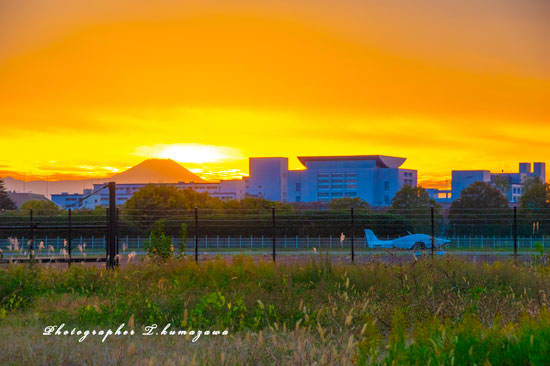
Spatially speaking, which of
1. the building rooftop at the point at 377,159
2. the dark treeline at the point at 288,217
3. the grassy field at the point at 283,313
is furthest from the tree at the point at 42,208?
the building rooftop at the point at 377,159

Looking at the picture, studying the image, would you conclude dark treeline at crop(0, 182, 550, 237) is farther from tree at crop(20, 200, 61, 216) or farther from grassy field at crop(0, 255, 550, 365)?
grassy field at crop(0, 255, 550, 365)

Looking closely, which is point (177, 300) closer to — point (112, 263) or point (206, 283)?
point (206, 283)

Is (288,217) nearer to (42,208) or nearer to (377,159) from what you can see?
(42,208)

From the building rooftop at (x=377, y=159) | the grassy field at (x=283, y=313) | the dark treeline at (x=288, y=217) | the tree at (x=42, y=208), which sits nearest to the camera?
the grassy field at (x=283, y=313)

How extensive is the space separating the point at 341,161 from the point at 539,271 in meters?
124

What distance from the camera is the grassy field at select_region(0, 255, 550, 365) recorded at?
5.09 metres

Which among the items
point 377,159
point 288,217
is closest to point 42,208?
point 288,217

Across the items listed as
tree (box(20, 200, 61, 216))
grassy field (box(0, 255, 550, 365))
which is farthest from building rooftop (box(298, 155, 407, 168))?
grassy field (box(0, 255, 550, 365))

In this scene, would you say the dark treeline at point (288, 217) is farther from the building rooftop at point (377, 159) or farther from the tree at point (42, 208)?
the building rooftop at point (377, 159)

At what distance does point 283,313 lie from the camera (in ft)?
28.1

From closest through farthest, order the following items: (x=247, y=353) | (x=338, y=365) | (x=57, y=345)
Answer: (x=338, y=365) → (x=247, y=353) → (x=57, y=345)

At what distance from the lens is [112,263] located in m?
14.8

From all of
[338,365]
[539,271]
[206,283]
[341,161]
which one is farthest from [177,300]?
[341,161]

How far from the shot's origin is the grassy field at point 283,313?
5.09 m
